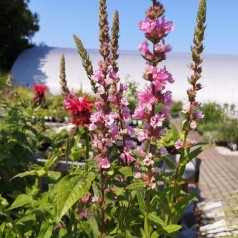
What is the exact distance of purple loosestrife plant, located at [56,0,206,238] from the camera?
1.56 m

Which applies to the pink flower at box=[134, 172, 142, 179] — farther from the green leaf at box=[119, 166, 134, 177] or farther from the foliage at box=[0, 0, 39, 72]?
the foliage at box=[0, 0, 39, 72]

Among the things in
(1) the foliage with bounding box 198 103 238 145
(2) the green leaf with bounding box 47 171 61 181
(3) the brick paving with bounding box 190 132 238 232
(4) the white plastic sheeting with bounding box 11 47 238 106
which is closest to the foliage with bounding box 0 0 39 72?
(4) the white plastic sheeting with bounding box 11 47 238 106

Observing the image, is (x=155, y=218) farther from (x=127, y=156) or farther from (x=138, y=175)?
(x=127, y=156)

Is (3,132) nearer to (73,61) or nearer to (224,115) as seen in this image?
(224,115)

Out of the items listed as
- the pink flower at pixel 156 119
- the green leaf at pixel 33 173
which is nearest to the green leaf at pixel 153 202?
the pink flower at pixel 156 119

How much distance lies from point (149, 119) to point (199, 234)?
6.33 ft

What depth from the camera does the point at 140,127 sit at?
1655mm

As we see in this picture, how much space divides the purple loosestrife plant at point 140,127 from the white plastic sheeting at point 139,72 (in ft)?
58.3

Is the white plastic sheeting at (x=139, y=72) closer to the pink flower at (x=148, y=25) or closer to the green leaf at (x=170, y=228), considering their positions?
the green leaf at (x=170, y=228)

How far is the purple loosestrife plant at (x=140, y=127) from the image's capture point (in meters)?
1.56

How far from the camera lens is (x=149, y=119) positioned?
162cm

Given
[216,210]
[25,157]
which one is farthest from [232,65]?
[25,157]

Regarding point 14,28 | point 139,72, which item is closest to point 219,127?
point 139,72

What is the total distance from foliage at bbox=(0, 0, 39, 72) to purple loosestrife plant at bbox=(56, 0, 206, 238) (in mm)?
27575
